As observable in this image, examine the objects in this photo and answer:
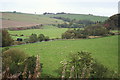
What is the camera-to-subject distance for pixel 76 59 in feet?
68.1

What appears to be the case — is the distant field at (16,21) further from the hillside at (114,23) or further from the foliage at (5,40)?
the hillside at (114,23)

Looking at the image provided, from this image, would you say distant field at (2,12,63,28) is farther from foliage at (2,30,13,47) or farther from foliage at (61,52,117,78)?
foliage at (61,52,117,78)

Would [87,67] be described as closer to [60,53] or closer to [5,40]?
[60,53]

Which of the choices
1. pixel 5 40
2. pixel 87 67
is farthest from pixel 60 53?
pixel 5 40

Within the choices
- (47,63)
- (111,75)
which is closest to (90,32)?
(47,63)

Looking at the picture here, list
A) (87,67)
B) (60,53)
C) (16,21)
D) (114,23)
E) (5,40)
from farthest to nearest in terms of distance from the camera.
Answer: (16,21)
(114,23)
(5,40)
(60,53)
(87,67)

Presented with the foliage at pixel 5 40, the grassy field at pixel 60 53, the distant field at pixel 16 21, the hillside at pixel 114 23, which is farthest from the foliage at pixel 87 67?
the hillside at pixel 114 23

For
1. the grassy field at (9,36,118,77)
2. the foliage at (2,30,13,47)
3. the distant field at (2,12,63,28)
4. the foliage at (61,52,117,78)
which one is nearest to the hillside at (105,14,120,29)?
the grassy field at (9,36,118,77)

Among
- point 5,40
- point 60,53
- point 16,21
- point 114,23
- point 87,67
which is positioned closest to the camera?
point 87,67

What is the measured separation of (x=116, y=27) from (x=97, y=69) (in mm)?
63450

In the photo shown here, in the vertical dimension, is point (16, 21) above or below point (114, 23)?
above

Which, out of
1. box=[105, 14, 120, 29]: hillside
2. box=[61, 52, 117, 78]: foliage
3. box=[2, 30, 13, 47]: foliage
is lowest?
box=[61, 52, 117, 78]: foliage

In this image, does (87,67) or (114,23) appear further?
(114,23)

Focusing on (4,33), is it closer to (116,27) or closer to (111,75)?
(111,75)
